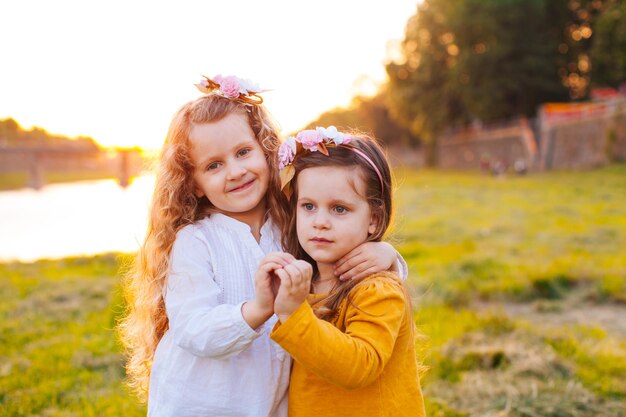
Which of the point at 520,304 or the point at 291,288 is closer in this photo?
the point at 291,288

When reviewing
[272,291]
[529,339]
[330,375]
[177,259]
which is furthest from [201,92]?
[529,339]

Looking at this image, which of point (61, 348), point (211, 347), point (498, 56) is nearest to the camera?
point (211, 347)

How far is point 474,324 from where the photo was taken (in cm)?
427

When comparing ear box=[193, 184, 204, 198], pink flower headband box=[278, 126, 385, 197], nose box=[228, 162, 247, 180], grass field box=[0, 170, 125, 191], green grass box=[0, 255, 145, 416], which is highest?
pink flower headband box=[278, 126, 385, 197]

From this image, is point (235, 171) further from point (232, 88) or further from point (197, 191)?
point (232, 88)

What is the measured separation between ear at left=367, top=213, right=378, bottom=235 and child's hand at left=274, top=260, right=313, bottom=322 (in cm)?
43

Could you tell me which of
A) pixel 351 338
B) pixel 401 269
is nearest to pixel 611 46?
pixel 401 269

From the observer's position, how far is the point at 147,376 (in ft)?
7.50

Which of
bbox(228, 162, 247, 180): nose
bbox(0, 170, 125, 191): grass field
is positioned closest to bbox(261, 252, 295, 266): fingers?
bbox(228, 162, 247, 180): nose

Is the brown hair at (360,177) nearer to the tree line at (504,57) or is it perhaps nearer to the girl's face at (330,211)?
the girl's face at (330,211)

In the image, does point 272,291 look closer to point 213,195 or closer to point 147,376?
point 213,195

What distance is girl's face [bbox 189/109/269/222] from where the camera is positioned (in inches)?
77.0

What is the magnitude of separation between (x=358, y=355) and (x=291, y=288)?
10.0 inches

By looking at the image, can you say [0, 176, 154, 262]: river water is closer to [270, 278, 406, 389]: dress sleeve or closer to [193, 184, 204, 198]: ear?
[193, 184, 204, 198]: ear
